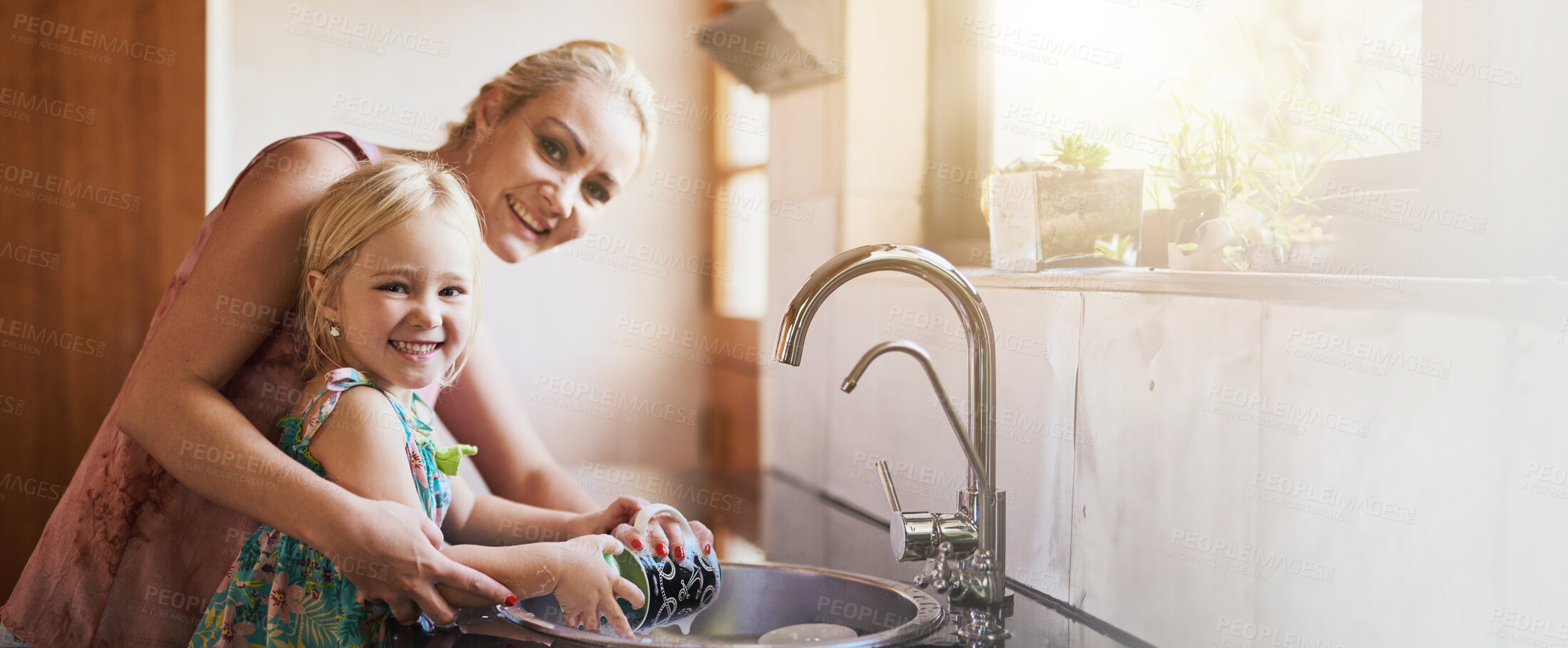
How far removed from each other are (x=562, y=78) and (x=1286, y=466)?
103 cm

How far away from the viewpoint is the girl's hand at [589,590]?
90cm

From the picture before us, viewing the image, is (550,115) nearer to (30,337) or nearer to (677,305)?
(30,337)

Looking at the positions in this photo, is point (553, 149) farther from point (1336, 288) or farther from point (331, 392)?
point (1336, 288)

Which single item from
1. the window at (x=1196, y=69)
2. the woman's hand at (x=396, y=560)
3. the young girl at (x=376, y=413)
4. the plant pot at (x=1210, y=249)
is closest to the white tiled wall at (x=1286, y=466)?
the plant pot at (x=1210, y=249)

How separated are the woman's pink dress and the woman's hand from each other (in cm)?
20

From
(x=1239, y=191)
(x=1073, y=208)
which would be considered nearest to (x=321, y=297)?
(x=1073, y=208)

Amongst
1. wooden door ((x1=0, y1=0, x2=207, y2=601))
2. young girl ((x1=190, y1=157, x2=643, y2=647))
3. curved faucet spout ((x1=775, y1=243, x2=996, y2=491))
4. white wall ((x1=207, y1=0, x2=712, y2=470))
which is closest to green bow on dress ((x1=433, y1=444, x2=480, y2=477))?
young girl ((x1=190, y1=157, x2=643, y2=647))

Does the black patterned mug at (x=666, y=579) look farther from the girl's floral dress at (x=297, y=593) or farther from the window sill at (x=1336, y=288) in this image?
the window sill at (x=1336, y=288)

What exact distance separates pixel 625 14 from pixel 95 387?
6.07 feet

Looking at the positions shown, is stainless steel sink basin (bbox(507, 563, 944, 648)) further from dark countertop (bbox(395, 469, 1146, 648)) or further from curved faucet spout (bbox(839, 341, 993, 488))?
curved faucet spout (bbox(839, 341, 993, 488))

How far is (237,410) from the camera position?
930 mm

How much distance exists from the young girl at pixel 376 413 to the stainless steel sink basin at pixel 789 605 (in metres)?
0.09

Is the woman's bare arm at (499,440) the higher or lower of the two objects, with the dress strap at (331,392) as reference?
lower

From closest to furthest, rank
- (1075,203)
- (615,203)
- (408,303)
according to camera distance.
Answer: (408,303)
(1075,203)
(615,203)
